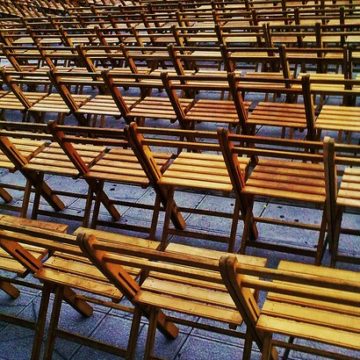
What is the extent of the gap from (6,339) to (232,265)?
202 centimetres

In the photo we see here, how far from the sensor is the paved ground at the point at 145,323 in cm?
280

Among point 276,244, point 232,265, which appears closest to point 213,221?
point 276,244

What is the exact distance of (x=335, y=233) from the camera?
2.87 m

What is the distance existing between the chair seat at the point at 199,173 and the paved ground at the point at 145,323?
0.63 metres

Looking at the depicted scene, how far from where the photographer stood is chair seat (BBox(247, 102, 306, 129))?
3859 millimetres

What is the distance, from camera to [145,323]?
299 centimetres

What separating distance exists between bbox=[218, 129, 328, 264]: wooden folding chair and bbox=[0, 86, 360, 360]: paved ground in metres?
0.32

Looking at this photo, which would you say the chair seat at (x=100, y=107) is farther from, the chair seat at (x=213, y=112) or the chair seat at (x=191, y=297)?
the chair seat at (x=191, y=297)

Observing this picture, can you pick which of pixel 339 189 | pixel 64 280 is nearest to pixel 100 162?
pixel 64 280

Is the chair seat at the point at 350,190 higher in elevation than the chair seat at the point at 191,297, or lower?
higher

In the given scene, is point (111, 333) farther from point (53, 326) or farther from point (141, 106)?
point (141, 106)

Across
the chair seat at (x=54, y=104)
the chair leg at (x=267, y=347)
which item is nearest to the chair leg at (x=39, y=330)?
the chair leg at (x=267, y=347)

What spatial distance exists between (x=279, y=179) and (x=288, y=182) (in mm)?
65

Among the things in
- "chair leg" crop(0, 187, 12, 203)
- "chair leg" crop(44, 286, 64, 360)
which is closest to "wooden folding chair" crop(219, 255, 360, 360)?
"chair leg" crop(44, 286, 64, 360)
